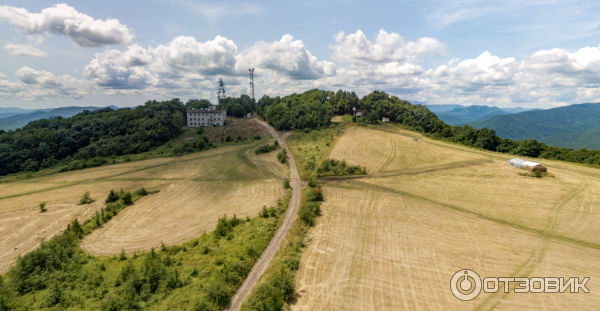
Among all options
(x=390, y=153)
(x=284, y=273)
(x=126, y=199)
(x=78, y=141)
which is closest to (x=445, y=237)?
(x=284, y=273)

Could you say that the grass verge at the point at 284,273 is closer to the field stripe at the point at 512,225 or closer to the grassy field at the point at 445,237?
the grassy field at the point at 445,237

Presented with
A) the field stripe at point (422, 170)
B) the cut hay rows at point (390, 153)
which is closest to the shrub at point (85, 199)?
the field stripe at point (422, 170)

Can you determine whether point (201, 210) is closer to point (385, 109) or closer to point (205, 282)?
point (205, 282)

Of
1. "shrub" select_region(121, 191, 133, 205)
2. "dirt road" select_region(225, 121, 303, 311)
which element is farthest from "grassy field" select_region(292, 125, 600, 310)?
"shrub" select_region(121, 191, 133, 205)

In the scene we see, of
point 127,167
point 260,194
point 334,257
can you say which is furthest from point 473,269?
point 127,167

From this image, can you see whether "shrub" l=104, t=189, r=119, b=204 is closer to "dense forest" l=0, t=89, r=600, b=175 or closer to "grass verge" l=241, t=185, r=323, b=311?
"grass verge" l=241, t=185, r=323, b=311

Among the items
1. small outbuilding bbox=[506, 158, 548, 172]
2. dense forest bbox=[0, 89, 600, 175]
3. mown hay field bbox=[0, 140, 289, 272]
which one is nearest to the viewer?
mown hay field bbox=[0, 140, 289, 272]

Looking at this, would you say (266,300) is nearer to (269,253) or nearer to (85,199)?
(269,253)
